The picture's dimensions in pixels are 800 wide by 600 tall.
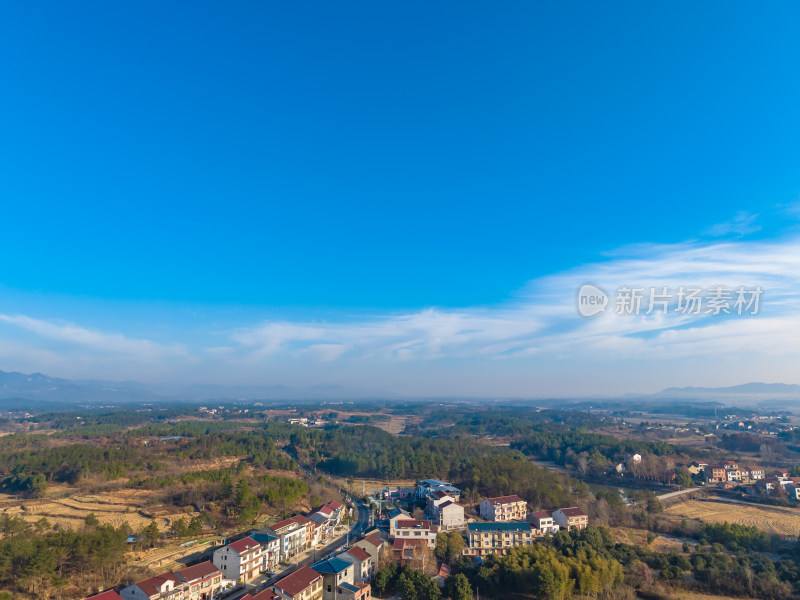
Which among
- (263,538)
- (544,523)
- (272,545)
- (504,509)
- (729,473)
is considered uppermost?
(263,538)

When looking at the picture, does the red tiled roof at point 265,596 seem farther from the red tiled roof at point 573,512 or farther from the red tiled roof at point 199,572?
the red tiled roof at point 573,512

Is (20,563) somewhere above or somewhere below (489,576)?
above

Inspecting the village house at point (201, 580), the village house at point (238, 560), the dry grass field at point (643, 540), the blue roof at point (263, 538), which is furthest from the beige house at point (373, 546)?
the dry grass field at point (643, 540)

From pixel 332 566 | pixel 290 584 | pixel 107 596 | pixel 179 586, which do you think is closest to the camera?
pixel 107 596

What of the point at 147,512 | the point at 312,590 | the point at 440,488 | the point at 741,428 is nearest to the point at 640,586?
the point at 312,590

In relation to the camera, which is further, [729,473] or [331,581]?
[729,473]

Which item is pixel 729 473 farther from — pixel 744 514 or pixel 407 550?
pixel 407 550


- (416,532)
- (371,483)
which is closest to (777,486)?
(416,532)

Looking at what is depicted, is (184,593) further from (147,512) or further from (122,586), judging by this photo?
(147,512)

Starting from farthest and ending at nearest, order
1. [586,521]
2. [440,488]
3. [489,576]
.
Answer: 1. [440,488]
2. [586,521]
3. [489,576]
